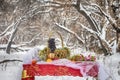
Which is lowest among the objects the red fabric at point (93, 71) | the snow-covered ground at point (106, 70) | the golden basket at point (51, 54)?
the snow-covered ground at point (106, 70)

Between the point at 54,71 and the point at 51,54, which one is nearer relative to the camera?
the point at 54,71

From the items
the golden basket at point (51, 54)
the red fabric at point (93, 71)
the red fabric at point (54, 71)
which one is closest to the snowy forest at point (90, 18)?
the golden basket at point (51, 54)

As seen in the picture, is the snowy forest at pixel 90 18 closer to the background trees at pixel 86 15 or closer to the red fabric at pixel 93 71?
the background trees at pixel 86 15

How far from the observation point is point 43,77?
266 inches

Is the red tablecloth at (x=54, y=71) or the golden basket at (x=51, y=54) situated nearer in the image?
the red tablecloth at (x=54, y=71)

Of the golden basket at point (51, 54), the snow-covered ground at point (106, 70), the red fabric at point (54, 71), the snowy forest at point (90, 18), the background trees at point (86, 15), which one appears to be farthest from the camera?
the background trees at point (86, 15)

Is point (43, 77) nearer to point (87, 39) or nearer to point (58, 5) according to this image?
point (58, 5)

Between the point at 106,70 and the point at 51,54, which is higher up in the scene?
the point at 51,54

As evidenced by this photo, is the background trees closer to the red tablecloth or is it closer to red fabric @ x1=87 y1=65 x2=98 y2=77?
the red tablecloth

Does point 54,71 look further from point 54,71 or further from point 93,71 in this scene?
point 93,71

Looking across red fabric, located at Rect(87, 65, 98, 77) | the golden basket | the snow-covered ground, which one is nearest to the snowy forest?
the snow-covered ground

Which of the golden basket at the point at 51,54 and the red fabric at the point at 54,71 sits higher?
the golden basket at the point at 51,54

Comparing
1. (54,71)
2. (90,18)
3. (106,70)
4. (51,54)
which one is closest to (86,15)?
(90,18)

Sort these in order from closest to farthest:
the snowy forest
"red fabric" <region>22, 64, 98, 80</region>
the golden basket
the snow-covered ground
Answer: "red fabric" <region>22, 64, 98, 80</region>, the snow-covered ground, the golden basket, the snowy forest
